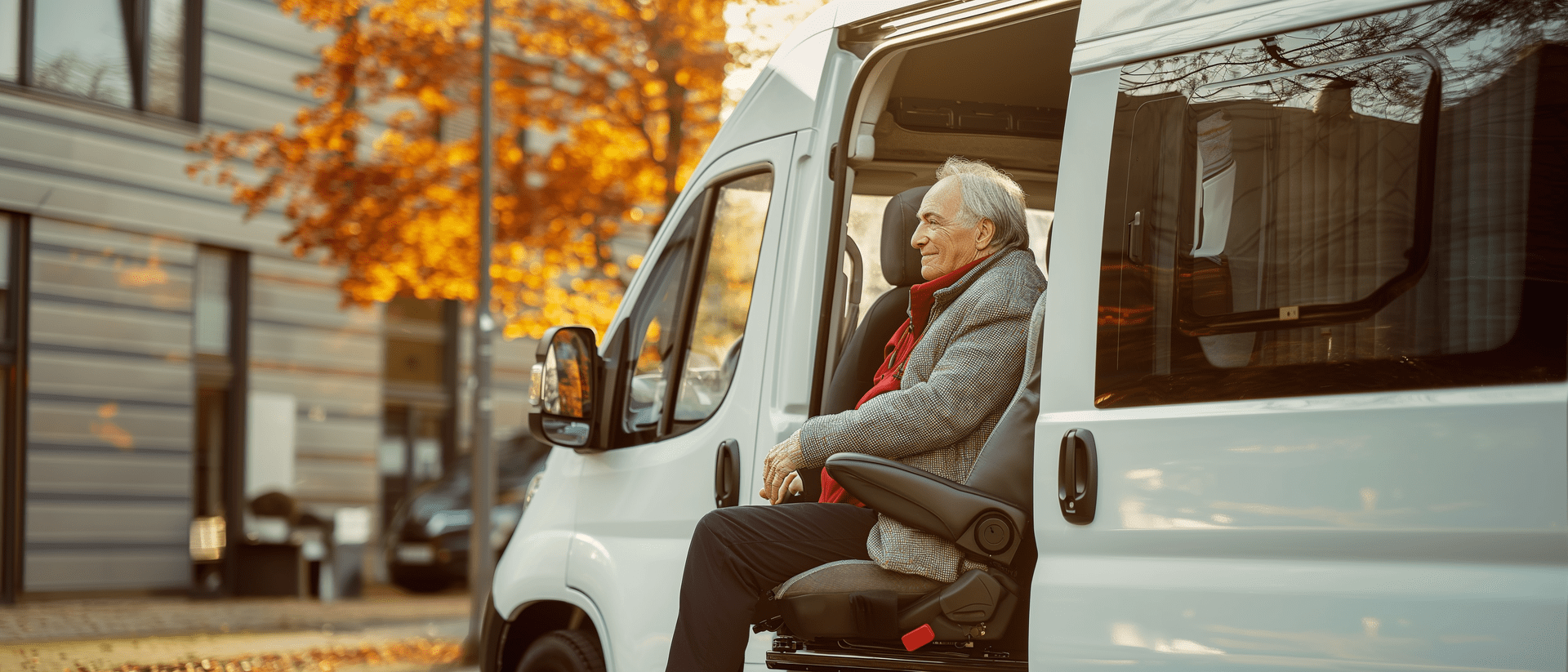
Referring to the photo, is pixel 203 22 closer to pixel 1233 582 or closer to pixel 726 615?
pixel 726 615

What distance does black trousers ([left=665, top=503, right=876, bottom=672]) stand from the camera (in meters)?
3.28

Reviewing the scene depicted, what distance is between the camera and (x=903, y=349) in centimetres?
359

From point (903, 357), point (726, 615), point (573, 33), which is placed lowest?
point (726, 615)

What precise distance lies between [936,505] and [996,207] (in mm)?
892

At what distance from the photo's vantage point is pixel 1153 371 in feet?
8.83

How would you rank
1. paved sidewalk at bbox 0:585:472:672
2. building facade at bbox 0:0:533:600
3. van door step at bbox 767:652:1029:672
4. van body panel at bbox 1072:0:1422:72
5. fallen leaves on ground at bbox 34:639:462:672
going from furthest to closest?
1. building facade at bbox 0:0:533:600
2. paved sidewalk at bbox 0:585:472:672
3. fallen leaves on ground at bbox 34:639:462:672
4. van door step at bbox 767:652:1029:672
5. van body panel at bbox 1072:0:1422:72

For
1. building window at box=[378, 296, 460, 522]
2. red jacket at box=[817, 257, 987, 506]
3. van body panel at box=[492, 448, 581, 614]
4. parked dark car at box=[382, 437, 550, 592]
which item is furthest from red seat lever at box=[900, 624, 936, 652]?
building window at box=[378, 296, 460, 522]

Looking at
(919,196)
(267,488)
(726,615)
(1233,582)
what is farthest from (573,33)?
(1233,582)

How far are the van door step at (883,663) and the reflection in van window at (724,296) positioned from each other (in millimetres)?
885

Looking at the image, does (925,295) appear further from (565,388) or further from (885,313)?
(565,388)

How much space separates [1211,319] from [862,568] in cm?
102

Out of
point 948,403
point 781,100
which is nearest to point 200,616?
point 781,100

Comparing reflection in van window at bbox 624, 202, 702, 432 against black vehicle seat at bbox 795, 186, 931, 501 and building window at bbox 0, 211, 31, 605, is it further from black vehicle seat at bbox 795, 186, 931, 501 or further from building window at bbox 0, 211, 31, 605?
building window at bbox 0, 211, 31, 605

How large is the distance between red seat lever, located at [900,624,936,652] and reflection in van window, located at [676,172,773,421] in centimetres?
108
